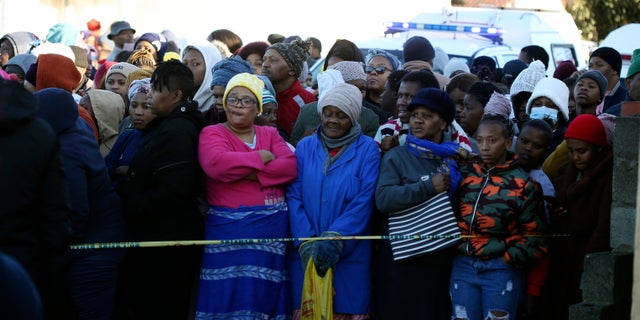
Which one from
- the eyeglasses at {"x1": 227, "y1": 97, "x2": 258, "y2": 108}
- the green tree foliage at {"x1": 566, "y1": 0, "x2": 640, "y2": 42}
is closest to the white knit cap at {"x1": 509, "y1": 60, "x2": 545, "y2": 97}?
the eyeglasses at {"x1": 227, "y1": 97, "x2": 258, "y2": 108}

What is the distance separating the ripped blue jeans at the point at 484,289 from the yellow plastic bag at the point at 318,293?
78cm

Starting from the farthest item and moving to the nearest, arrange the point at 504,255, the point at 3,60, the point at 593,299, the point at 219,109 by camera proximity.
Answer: the point at 3,60 < the point at 219,109 < the point at 504,255 < the point at 593,299

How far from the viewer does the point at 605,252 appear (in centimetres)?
657

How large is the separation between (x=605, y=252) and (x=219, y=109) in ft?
9.64

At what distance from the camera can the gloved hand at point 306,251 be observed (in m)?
7.07

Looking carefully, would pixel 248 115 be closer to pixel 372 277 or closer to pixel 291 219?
pixel 291 219

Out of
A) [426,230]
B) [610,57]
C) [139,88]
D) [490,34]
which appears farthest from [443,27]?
[426,230]

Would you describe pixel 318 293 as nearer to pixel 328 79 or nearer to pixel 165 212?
pixel 165 212

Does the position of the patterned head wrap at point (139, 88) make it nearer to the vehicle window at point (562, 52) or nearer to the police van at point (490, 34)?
the police van at point (490, 34)

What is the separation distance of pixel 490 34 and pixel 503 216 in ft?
26.9

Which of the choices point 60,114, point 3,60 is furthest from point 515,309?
point 3,60

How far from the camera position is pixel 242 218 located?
7148 millimetres

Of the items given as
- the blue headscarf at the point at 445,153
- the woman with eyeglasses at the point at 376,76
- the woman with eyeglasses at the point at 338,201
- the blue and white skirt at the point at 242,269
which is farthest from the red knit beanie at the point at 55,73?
the woman with eyeglasses at the point at 376,76

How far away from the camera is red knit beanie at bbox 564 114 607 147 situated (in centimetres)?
724
